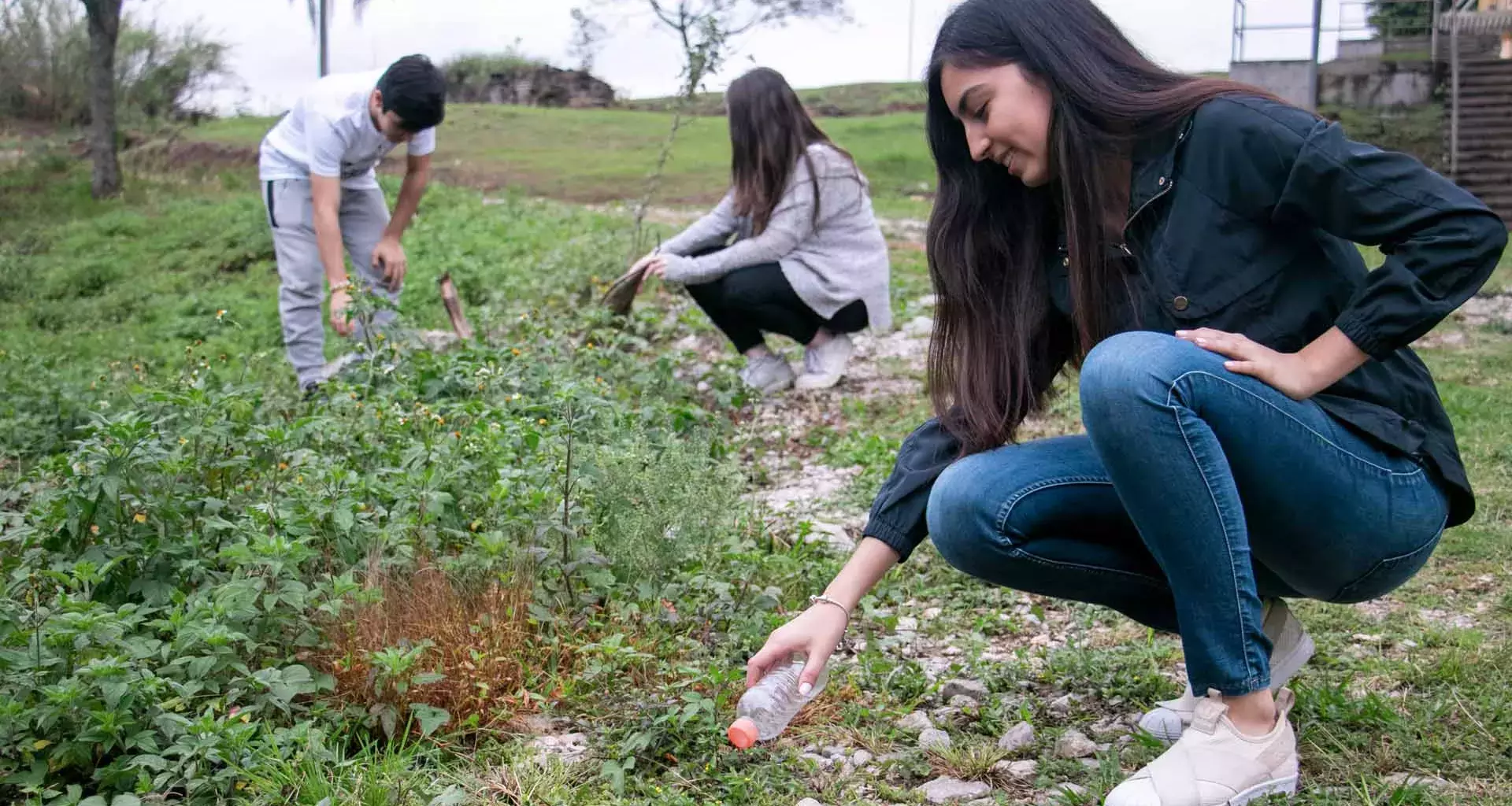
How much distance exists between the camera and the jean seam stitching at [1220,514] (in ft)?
6.32

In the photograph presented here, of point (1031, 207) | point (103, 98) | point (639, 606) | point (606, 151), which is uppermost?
point (103, 98)

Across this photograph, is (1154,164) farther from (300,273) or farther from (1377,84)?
(1377,84)

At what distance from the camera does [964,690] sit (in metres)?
2.72

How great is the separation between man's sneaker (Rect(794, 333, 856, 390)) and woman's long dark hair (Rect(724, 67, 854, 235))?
1.79 feet

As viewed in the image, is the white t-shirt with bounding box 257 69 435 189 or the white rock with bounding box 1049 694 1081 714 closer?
the white rock with bounding box 1049 694 1081 714

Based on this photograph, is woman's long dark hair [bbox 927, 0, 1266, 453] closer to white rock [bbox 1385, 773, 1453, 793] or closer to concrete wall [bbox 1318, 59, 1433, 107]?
white rock [bbox 1385, 773, 1453, 793]

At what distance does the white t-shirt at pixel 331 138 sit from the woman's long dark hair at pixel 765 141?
1.38m

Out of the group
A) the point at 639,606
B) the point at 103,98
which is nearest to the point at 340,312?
the point at 639,606

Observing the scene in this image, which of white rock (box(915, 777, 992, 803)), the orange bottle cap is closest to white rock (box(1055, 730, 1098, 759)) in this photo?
white rock (box(915, 777, 992, 803))

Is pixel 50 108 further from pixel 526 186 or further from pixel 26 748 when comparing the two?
pixel 26 748

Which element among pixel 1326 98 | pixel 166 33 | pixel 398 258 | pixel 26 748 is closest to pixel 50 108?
pixel 166 33

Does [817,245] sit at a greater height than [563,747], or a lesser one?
greater

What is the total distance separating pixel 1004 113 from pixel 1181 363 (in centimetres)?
50

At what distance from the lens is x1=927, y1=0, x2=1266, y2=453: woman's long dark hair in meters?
2.09
